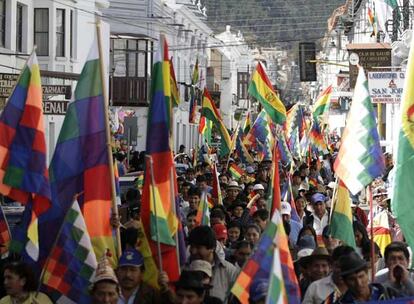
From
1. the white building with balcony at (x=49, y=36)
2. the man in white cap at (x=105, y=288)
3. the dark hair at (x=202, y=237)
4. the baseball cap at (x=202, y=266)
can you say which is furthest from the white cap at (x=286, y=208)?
the white building with balcony at (x=49, y=36)

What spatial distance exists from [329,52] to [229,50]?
34.2 ft

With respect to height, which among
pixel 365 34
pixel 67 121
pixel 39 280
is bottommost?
pixel 39 280

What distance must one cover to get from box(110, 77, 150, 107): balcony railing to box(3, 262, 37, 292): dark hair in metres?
44.9

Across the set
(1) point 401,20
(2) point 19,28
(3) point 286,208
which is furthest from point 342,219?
(1) point 401,20

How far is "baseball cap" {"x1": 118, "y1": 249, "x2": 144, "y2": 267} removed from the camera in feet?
29.3

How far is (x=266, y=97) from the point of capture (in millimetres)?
26312

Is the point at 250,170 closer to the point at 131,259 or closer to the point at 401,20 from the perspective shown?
the point at 401,20

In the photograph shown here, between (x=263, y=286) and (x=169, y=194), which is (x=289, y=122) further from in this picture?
(x=263, y=286)

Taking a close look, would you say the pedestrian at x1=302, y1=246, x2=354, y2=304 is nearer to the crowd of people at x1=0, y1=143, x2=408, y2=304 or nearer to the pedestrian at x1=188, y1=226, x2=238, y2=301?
the crowd of people at x1=0, y1=143, x2=408, y2=304

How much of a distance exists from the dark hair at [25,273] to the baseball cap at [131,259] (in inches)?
25.5

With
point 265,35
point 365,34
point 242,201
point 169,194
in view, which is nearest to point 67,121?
point 169,194

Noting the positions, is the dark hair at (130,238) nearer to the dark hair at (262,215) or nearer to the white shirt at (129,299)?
the white shirt at (129,299)

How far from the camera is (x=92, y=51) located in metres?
10.2

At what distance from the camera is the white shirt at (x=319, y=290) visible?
888 cm
